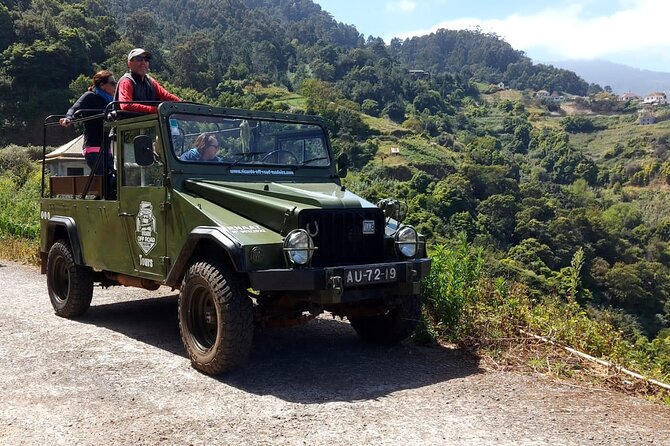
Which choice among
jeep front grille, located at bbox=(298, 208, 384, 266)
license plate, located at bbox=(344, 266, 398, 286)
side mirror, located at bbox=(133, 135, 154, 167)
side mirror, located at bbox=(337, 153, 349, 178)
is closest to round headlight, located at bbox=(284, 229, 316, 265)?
jeep front grille, located at bbox=(298, 208, 384, 266)

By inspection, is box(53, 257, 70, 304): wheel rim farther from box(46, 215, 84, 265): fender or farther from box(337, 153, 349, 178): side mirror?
box(337, 153, 349, 178): side mirror

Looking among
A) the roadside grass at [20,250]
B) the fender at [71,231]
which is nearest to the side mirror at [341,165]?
the fender at [71,231]

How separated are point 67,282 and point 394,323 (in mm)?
3769

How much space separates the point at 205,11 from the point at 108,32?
96716mm

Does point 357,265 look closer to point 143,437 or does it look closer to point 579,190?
point 143,437

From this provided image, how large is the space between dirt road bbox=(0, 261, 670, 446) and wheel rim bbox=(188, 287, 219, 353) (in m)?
0.26

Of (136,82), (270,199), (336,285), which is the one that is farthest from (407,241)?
(136,82)

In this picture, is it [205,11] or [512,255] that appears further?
[205,11]

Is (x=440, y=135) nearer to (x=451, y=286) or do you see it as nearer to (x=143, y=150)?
(x=451, y=286)

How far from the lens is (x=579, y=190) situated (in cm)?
11231

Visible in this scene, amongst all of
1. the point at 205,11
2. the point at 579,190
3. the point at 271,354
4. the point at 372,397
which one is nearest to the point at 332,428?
the point at 372,397

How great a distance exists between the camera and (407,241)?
596 cm

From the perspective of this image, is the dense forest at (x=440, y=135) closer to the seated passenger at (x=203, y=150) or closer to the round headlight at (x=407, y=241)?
the round headlight at (x=407, y=241)

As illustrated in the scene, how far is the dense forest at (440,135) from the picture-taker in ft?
196
